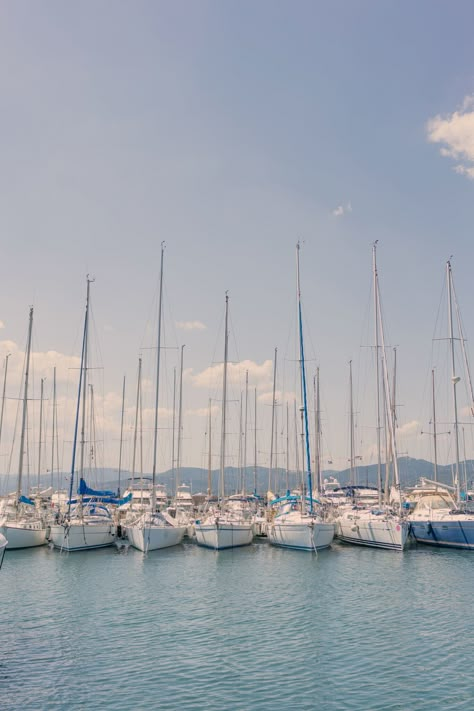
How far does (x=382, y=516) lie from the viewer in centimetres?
4744

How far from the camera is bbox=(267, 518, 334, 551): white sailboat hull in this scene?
4456 centimetres

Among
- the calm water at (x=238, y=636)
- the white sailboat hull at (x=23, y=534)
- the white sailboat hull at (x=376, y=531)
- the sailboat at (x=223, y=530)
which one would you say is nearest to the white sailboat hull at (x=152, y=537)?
the sailboat at (x=223, y=530)

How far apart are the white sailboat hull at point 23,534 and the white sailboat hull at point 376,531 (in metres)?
26.0

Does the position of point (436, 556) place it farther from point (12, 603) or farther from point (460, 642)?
point (12, 603)

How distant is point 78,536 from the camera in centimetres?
4553

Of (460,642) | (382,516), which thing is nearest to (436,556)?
(382,516)

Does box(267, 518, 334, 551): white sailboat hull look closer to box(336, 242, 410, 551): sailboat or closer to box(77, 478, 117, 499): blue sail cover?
box(336, 242, 410, 551): sailboat

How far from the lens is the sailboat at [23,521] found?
150 feet

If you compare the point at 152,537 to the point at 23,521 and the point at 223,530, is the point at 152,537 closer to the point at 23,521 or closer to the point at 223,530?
the point at 223,530

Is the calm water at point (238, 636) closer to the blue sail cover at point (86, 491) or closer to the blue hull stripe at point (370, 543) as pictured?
the blue hull stripe at point (370, 543)

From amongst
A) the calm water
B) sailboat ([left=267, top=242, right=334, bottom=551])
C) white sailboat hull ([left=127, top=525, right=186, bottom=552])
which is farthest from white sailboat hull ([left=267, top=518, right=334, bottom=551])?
white sailboat hull ([left=127, top=525, right=186, bottom=552])

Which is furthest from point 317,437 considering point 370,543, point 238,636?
point 238,636

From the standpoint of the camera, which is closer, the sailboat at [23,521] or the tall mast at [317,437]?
the sailboat at [23,521]

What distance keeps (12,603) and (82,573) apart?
863 cm
